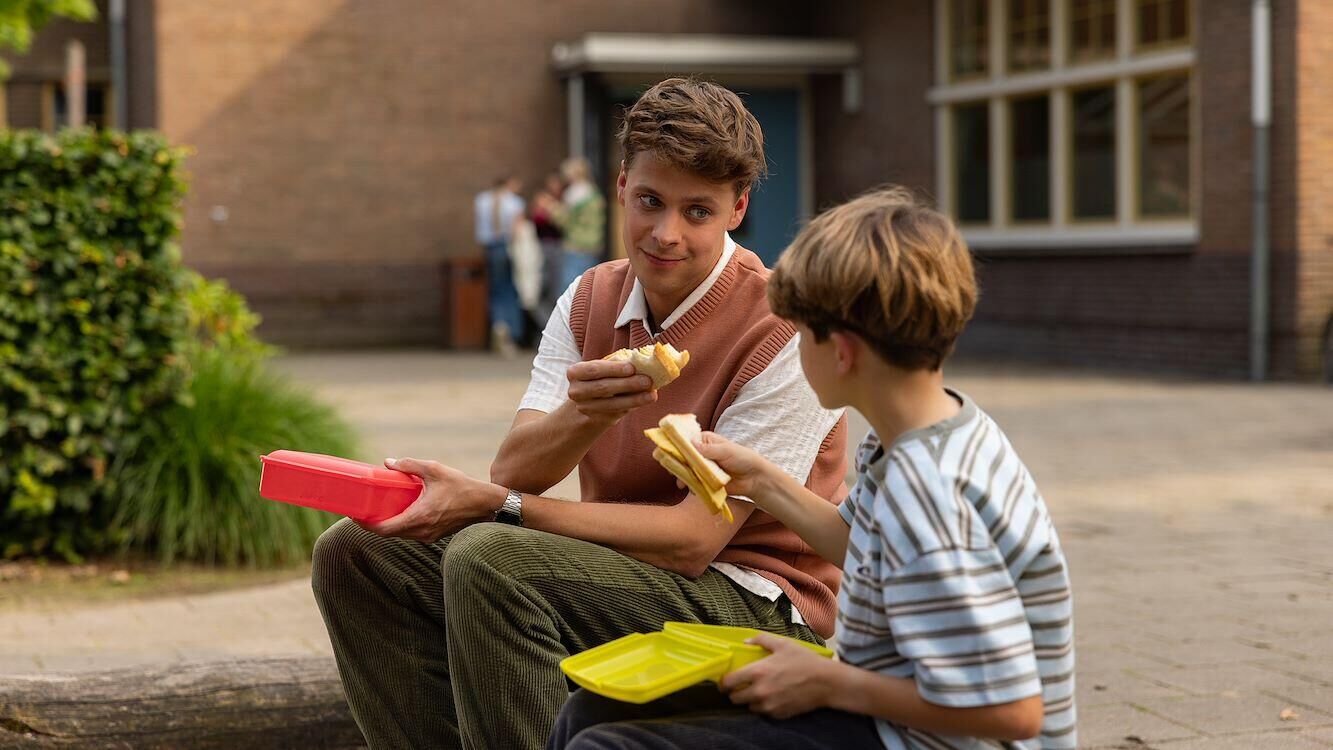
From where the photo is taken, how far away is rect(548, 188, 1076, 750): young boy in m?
1.96

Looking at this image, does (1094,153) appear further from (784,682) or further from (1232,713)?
(784,682)

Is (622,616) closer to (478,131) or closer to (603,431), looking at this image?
(603,431)

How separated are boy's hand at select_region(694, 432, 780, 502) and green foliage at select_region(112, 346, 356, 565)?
4015 millimetres

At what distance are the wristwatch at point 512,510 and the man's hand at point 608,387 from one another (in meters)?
0.24

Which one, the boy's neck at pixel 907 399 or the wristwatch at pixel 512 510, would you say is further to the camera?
the wristwatch at pixel 512 510

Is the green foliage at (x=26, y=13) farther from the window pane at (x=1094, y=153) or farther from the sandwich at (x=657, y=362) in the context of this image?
the sandwich at (x=657, y=362)

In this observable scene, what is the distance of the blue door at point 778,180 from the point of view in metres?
19.6

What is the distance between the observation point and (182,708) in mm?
3477

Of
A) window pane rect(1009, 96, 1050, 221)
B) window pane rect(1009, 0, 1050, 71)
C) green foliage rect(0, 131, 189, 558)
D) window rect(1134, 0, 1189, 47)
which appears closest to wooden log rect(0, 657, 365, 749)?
green foliage rect(0, 131, 189, 558)

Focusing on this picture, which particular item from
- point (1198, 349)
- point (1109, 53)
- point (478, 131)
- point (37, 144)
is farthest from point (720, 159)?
point (478, 131)

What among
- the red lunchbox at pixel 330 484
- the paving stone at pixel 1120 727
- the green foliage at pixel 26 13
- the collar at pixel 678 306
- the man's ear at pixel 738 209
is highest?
the green foliage at pixel 26 13

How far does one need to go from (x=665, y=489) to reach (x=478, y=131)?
1613 centimetres

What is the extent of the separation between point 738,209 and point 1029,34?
13.8 meters

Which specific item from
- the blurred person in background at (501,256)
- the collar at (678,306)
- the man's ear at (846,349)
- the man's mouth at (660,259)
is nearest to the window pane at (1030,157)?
the blurred person in background at (501,256)
